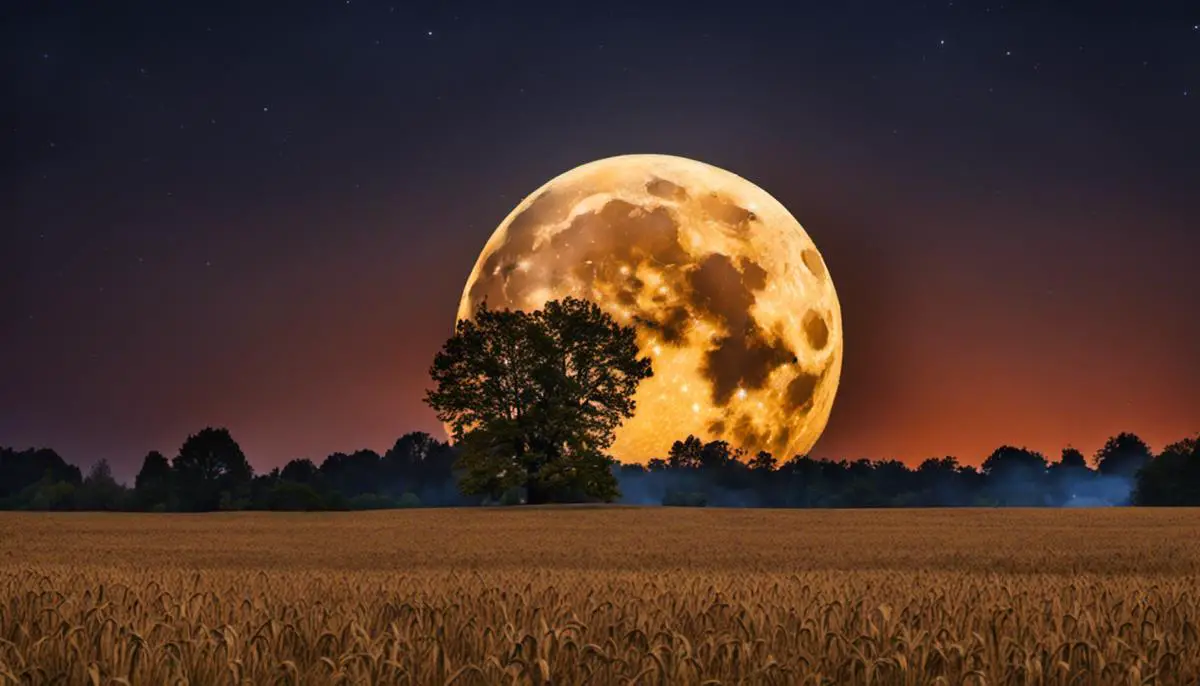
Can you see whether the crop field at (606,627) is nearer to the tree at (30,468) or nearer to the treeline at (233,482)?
the treeline at (233,482)

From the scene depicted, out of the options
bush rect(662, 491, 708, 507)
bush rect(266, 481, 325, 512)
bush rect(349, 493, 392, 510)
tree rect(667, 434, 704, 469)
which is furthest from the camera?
tree rect(667, 434, 704, 469)

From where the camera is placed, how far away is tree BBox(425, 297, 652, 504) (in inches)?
2386

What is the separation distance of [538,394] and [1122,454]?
330 feet

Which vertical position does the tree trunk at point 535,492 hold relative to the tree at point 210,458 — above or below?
below

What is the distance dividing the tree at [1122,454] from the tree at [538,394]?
308 ft

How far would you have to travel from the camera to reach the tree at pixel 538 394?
60594mm

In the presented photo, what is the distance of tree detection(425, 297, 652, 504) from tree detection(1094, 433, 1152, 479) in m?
93.9

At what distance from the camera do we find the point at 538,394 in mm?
61781

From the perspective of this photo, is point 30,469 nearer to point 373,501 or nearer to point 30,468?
point 30,468

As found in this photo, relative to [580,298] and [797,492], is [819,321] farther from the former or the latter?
[797,492]

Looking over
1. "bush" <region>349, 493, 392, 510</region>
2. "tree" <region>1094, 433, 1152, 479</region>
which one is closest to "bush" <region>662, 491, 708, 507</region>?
"bush" <region>349, 493, 392, 510</region>

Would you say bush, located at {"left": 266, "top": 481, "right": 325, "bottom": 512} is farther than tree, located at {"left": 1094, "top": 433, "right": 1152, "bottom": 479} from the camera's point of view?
No

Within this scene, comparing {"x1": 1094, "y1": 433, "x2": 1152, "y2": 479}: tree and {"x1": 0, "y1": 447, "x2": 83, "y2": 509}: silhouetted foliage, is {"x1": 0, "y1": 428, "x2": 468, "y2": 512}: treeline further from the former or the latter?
{"x1": 1094, "y1": 433, "x2": 1152, "y2": 479}: tree

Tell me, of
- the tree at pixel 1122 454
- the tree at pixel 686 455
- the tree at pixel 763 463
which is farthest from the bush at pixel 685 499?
the tree at pixel 1122 454
